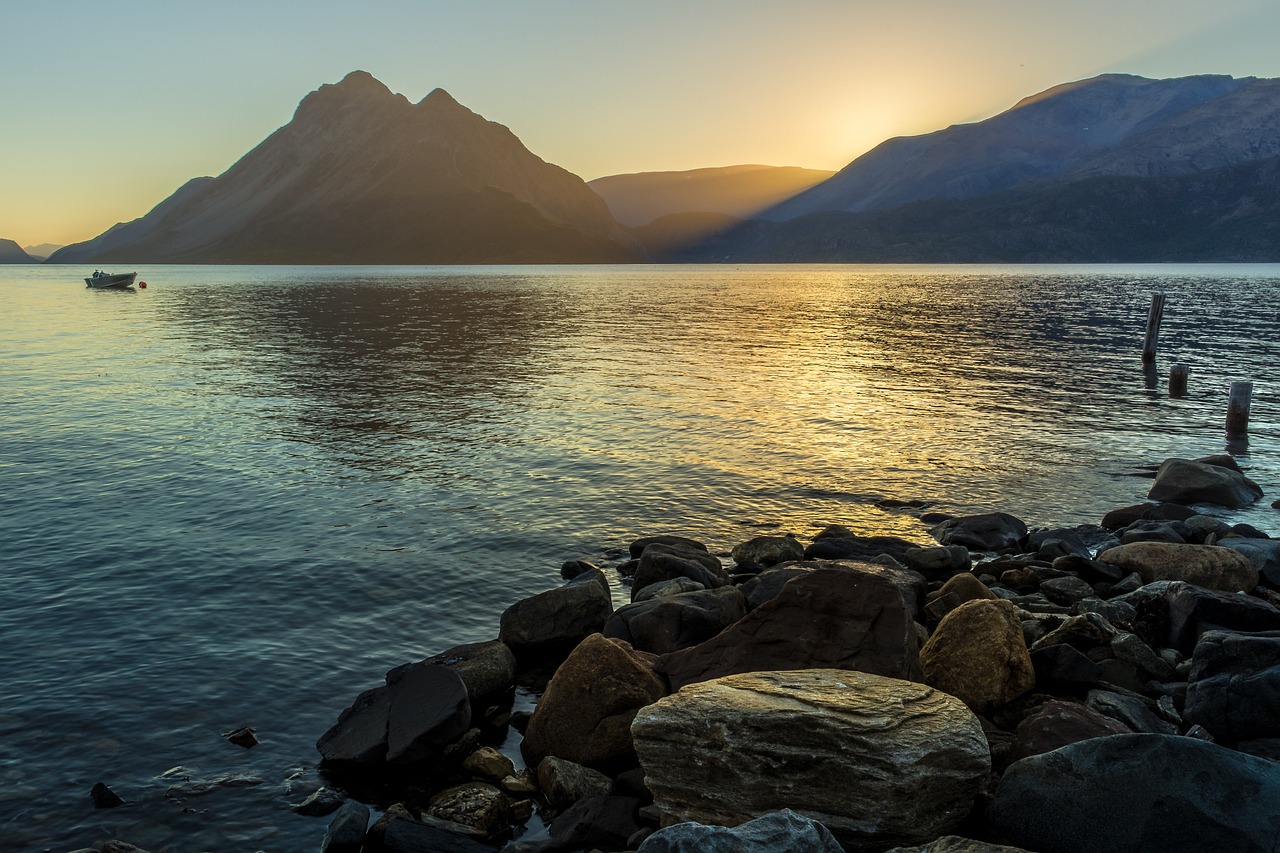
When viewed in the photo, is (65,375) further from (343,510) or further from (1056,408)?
(1056,408)

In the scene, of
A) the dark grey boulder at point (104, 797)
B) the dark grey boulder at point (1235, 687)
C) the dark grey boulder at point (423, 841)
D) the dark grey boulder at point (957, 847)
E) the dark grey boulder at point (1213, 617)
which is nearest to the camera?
the dark grey boulder at point (957, 847)

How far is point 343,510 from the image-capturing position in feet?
71.2

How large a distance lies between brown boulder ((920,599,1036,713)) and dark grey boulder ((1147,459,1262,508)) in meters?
15.1

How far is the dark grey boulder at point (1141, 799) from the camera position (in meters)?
7.22

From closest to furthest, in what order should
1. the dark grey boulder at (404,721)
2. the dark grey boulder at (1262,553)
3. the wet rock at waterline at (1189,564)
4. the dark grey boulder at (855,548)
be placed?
the dark grey boulder at (404,721), the wet rock at waterline at (1189,564), the dark grey boulder at (1262,553), the dark grey boulder at (855,548)

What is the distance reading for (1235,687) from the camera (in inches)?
393

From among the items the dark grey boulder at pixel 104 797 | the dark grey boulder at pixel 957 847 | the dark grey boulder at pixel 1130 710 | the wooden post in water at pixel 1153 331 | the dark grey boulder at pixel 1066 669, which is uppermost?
the wooden post in water at pixel 1153 331

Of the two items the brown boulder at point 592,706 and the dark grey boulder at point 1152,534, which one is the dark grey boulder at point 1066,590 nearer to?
the dark grey boulder at point 1152,534

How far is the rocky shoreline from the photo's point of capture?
7770 mm

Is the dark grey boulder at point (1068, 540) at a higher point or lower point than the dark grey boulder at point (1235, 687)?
lower

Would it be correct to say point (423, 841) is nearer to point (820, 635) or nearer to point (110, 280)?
point (820, 635)

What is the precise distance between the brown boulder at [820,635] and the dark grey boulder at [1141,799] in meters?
2.51

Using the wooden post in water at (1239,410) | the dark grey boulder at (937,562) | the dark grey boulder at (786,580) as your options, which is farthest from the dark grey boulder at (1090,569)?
the wooden post in water at (1239,410)

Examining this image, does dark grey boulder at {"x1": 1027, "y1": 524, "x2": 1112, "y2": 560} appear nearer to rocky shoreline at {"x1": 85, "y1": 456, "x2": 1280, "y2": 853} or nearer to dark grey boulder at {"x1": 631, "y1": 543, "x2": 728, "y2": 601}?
rocky shoreline at {"x1": 85, "y1": 456, "x2": 1280, "y2": 853}
